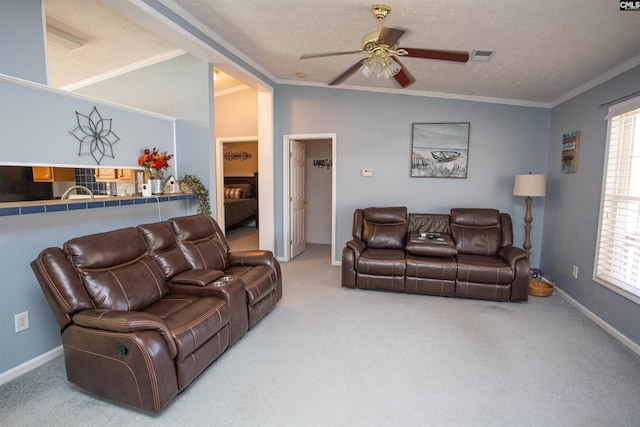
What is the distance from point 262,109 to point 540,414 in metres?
4.74

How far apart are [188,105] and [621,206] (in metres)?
4.45

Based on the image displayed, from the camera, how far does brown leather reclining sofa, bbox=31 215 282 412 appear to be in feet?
5.94

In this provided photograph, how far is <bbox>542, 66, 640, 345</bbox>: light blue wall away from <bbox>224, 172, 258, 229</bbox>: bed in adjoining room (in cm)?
613

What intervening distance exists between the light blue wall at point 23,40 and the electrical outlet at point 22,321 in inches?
65.5

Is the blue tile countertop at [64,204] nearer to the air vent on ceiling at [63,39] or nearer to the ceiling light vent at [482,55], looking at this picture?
the air vent on ceiling at [63,39]

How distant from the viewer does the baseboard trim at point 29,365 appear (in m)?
2.15

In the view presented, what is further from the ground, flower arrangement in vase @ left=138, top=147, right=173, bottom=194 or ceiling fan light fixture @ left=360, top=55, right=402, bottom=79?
ceiling fan light fixture @ left=360, top=55, right=402, bottom=79

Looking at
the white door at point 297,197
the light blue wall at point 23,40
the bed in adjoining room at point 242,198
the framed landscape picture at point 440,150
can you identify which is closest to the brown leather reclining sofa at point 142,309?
the light blue wall at point 23,40

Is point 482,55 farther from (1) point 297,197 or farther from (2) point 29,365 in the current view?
(2) point 29,365

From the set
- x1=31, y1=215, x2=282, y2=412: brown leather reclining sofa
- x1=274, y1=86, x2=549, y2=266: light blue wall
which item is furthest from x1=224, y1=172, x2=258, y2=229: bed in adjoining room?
x1=31, y1=215, x2=282, y2=412: brown leather reclining sofa

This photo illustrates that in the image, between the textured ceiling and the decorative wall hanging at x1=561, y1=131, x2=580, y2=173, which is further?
the decorative wall hanging at x1=561, y1=131, x2=580, y2=173

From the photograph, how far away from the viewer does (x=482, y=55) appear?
9.84 ft

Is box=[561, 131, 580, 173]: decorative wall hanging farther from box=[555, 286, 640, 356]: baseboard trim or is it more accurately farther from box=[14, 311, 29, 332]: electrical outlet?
box=[14, 311, 29, 332]: electrical outlet

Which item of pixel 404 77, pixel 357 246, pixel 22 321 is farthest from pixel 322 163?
pixel 22 321
